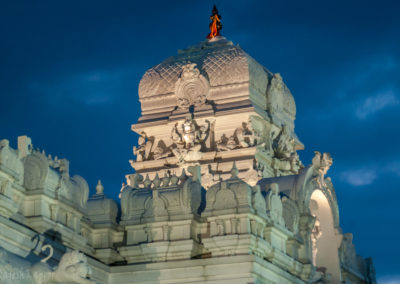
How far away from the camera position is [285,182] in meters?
38.9

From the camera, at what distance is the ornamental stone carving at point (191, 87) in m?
44.6

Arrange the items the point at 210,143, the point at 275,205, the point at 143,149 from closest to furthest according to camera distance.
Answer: the point at 275,205
the point at 210,143
the point at 143,149

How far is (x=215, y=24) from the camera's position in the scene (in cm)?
5066

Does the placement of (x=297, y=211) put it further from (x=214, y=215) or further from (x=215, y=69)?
(x=215, y=69)

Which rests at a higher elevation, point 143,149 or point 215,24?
point 215,24

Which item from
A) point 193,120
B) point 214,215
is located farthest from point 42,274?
point 193,120

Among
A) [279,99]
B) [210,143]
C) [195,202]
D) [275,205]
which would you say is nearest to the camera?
[195,202]

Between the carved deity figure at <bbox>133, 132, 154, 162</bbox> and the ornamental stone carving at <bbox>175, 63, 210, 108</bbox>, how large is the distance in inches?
87.8

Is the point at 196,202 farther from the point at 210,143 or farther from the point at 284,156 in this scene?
the point at 284,156

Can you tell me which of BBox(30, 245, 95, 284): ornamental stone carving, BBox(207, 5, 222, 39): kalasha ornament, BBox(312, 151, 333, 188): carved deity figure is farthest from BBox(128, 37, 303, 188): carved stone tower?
BBox(30, 245, 95, 284): ornamental stone carving

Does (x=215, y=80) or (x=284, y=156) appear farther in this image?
(x=284, y=156)

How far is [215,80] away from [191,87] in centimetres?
115

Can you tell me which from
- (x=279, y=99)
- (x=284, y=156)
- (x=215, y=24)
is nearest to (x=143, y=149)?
(x=284, y=156)

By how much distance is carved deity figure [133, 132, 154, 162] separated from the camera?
45.1m
